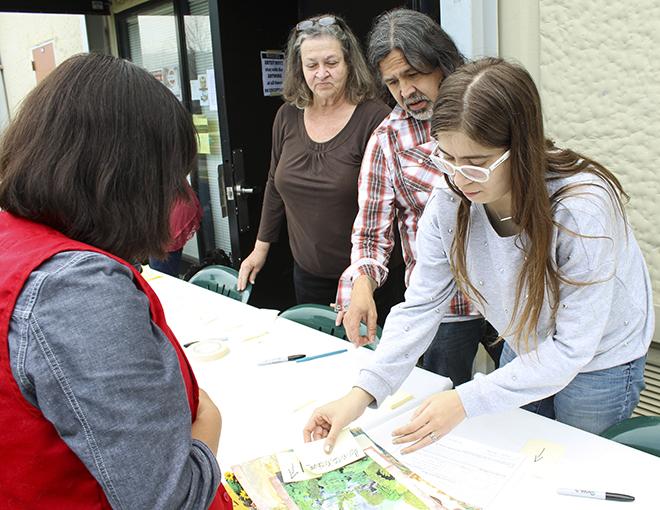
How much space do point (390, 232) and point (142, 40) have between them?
4242mm

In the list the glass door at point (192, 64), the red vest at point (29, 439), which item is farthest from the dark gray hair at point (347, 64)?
the glass door at point (192, 64)

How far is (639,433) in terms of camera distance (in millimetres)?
1257

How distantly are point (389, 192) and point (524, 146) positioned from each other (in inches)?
31.9

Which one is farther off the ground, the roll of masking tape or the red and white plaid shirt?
the red and white plaid shirt

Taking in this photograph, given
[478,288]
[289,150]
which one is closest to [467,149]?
[478,288]

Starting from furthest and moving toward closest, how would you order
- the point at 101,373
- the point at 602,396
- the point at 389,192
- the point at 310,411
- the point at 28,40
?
the point at 28,40
the point at 389,192
the point at 310,411
the point at 602,396
the point at 101,373

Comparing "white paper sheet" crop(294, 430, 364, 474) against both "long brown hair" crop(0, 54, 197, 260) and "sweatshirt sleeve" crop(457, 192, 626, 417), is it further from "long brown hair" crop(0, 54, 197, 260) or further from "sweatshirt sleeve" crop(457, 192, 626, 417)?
"long brown hair" crop(0, 54, 197, 260)

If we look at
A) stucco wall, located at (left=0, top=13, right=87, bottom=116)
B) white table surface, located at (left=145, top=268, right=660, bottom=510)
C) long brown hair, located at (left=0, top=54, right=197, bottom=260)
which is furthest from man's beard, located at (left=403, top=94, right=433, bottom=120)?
stucco wall, located at (left=0, top=13, right=87, bottom=116)

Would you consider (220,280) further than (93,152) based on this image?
Yes

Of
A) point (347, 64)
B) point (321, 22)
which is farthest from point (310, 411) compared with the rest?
point (321, 22)

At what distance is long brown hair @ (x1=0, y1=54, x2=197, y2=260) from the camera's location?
70cm

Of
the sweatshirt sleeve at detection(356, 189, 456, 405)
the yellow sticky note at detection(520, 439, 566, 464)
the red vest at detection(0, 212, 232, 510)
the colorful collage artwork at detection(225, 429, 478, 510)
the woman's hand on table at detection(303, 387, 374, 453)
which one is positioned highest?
the red vest at detection(0, 212, 232, 510)

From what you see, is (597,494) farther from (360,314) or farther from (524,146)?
(360,314)

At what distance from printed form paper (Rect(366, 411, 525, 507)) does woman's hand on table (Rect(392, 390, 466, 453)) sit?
0.11 ft
